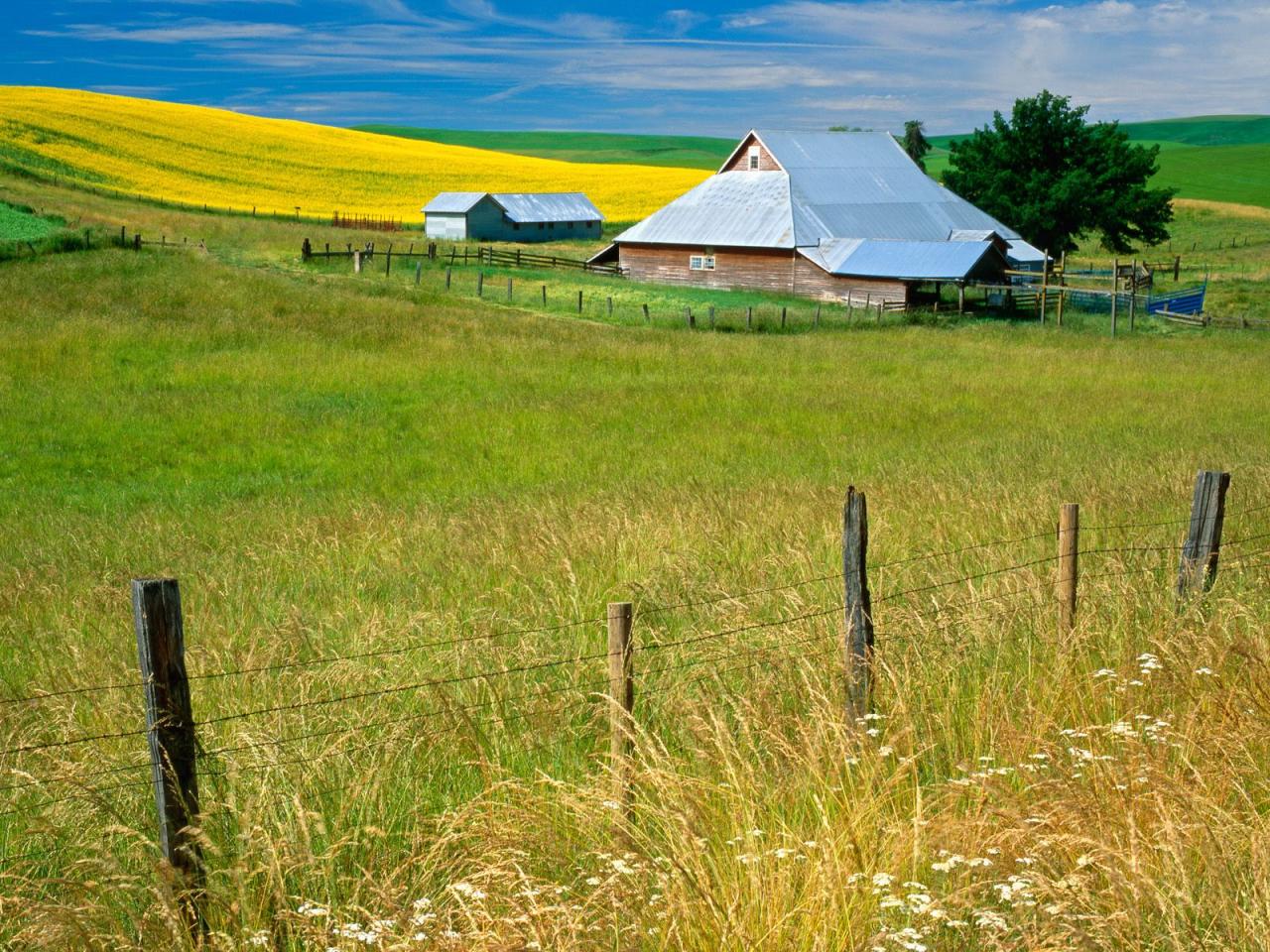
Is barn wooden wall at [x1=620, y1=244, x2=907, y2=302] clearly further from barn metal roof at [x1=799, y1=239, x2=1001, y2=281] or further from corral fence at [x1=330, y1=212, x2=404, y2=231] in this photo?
corral fence at [x1=330, y1=212, x2=404, y2=231]

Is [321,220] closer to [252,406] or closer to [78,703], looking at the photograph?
[252,406]

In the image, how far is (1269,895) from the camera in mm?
3643

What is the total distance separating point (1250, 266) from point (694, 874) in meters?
67.0

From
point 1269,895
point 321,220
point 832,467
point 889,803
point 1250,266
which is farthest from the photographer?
point 321,220

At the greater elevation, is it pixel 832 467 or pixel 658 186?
pixel 658 186

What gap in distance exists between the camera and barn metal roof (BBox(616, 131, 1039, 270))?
169 feet

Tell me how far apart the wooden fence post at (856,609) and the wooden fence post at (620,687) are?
1.16 metres

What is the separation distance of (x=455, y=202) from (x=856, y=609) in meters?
71.2

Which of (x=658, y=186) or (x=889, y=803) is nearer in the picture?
(x=889, y=803)

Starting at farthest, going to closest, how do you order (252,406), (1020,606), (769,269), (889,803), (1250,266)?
1. (1250,266)
2. (769,269)
3. (252,406)
4. (1020,606)
5. (889,803)

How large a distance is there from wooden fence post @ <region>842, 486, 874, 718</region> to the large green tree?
58.0 metres

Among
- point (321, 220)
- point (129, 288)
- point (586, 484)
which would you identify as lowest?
point (586, 484)

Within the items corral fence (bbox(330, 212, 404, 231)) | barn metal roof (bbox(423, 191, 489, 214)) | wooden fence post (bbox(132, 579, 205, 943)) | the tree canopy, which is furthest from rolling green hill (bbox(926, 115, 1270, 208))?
wooden fence post (bbox(132, 579, 205, 943))

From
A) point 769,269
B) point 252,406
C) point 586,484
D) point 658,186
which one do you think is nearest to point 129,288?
point 252,406
